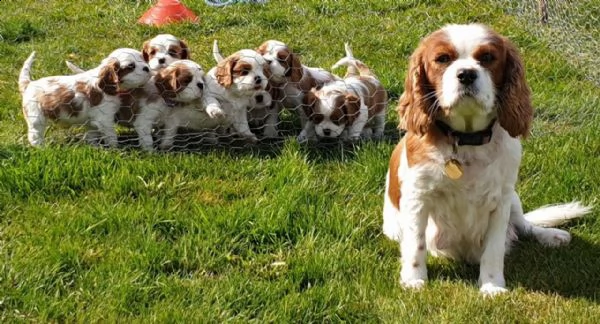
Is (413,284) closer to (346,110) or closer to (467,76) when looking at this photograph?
(467,76)

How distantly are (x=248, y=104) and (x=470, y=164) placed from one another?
2256 millimetres

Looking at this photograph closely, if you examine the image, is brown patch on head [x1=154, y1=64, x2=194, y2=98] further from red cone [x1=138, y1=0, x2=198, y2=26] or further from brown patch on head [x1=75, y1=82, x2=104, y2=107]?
red cone [x1=138, y1=0, x2=198, y2=26]

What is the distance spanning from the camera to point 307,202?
14.0ft

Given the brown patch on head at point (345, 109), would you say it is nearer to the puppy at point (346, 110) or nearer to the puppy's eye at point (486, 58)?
the puppy at point (346, 110)

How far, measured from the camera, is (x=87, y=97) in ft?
16.3

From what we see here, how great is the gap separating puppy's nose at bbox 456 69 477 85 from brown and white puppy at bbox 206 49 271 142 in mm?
2135

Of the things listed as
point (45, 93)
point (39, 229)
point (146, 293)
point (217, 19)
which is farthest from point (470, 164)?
point (217, 19)

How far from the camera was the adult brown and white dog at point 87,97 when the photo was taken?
491 centimetres

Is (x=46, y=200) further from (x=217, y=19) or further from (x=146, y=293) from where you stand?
(x=217, y=19)

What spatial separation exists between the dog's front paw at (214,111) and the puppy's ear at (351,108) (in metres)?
0.89

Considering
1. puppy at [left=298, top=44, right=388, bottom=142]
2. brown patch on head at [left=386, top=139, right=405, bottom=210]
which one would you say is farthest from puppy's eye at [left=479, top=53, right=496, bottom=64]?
puppy at [left=298, top=44, right=388, bottom=142]

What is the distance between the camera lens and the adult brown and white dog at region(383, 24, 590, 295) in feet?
11.0

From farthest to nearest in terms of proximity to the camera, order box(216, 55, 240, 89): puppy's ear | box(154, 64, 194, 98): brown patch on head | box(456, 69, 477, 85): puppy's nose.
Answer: box(216, 55, 240, 89): puppy's ear → box(154, 64, 194, 98): brown patch on head → box(456, 69, 477, 85): puppy's nose

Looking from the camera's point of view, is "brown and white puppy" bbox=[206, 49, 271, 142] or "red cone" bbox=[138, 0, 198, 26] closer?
"brown and white puppy" bbox=[206, 49, 271, 142]
